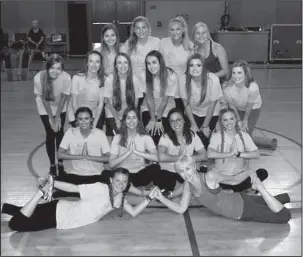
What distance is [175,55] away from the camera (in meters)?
5.33

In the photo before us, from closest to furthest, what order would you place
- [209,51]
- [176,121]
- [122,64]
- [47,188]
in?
1. [47,188]
2. [176,121]
3. [122,64]
4. [209,51]

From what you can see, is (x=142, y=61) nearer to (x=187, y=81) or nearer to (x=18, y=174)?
(x=187, y=81)

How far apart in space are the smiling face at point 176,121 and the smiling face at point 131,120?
13.0 inches

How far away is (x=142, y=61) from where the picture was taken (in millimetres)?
5297

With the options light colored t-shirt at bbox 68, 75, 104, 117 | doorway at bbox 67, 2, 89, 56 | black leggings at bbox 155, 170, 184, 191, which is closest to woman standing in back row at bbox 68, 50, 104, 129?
light colored t-shirt at bbox 68, 75, 104, 117

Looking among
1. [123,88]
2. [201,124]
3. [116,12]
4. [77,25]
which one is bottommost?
[201,124]

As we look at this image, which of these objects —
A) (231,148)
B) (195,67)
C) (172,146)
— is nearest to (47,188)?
(172,146)

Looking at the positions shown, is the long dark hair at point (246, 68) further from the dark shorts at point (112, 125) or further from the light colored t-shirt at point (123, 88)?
the dark shorts at point (112, 125)

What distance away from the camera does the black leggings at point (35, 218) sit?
371 centimetres

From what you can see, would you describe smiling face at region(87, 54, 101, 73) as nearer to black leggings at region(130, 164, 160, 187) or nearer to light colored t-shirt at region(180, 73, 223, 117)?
light colored t-shirt at region(180, 73, 223, 117)

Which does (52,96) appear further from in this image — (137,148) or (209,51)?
(209,51)

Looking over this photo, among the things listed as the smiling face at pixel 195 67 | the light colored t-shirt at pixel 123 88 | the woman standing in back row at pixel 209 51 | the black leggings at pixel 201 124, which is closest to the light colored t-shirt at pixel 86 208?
the light colored t-shirt at pixel 123 88

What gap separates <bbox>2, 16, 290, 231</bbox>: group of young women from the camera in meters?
3.85

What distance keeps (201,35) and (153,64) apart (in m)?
0.85
